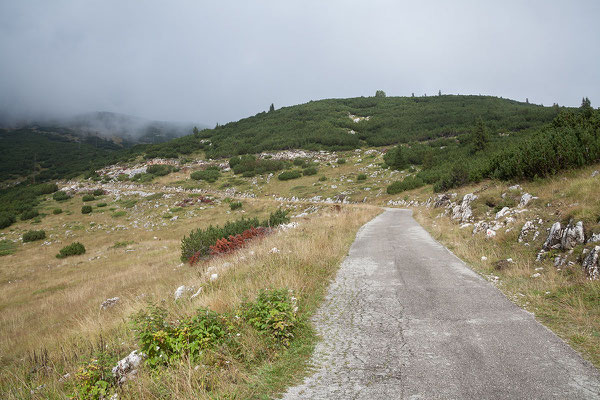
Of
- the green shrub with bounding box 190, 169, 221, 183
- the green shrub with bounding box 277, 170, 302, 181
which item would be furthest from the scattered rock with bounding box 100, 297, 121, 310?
the green shrub with bounding box 190, 169, 221, 183

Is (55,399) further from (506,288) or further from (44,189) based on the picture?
(44,189)

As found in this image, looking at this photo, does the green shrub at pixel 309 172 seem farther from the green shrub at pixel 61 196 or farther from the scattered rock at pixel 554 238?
the scattered rock at pixel 554 238

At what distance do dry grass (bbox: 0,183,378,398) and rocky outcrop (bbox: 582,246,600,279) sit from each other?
5.16m

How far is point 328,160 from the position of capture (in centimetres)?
5516

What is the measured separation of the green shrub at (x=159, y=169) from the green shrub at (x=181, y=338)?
181 ft

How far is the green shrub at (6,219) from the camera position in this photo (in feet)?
109

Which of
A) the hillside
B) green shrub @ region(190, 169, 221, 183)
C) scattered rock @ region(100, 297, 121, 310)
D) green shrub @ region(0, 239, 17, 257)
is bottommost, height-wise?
green shrub @ region(0, 239, 17, 257)

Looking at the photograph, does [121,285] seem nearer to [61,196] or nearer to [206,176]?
[206,176]

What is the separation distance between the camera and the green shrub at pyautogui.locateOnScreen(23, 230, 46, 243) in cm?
2834

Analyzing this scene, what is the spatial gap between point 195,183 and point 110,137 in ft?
608

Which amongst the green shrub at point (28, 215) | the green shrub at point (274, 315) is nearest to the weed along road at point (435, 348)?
the green shrub at point (274, 315)

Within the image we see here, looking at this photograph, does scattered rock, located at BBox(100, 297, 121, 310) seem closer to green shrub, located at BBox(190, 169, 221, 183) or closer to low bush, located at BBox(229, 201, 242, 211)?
low bush, located at BBox(229, 201, 242, 211)

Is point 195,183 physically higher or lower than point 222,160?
lower

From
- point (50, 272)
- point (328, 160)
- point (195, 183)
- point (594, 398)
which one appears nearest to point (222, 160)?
point (195, 183)
